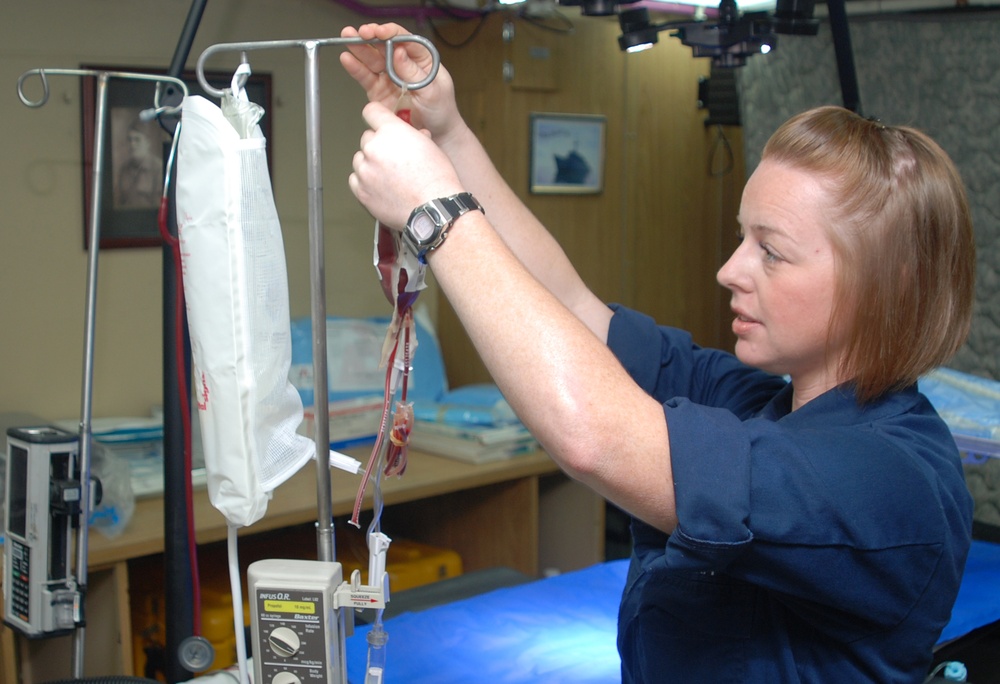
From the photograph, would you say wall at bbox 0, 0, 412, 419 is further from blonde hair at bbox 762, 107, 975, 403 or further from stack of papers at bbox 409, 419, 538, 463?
blonde hair at bbox 762, 107, 975, 403

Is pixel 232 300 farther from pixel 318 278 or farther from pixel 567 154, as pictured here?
pixel 567 154

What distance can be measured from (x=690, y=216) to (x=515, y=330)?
8.92 feet

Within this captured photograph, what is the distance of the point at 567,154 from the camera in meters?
2.95

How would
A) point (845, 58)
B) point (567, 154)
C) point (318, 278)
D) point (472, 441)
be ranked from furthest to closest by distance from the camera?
point (567, 154) < point (472, 441) < point (845, 58) < point (318, 278)

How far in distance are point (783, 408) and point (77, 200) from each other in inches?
70.8

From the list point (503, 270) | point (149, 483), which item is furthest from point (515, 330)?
point (149, 483)

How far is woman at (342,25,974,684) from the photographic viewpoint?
78 centimetres

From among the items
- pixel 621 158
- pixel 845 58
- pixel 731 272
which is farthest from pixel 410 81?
pixel 621 158

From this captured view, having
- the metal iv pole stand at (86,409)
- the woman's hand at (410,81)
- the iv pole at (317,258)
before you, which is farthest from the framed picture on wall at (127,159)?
the iv pole at (317,258)

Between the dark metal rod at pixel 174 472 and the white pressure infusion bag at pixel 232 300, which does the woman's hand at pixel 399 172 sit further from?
the dark metal rod at pixel 174 472

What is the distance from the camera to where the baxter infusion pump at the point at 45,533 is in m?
1.53

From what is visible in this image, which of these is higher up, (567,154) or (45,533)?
(567,154)

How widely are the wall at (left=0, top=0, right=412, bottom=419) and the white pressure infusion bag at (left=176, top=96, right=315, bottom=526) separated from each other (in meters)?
1.58

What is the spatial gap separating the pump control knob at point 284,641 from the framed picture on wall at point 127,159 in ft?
5.52
